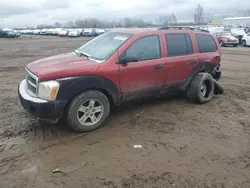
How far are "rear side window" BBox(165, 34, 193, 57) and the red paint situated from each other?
10 centimetres

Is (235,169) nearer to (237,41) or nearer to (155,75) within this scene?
(155,75)

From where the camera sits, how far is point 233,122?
4.95 meters

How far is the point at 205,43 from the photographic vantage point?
6164 mm

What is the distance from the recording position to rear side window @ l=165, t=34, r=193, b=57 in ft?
17.7

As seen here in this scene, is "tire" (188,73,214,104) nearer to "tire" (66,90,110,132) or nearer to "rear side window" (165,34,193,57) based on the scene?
"rear side window" (165,34,193,57)

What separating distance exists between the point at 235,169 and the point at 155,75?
7.94 feet

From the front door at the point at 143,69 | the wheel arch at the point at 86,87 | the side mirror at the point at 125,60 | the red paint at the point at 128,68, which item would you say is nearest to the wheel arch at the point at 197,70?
the red paint at the point at 128,68

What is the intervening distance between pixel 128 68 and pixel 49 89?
60.8 inches

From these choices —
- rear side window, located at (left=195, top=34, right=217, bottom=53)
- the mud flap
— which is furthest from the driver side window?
the mud flap

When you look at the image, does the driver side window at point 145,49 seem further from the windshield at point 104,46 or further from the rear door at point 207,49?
the rear door at point 207,49

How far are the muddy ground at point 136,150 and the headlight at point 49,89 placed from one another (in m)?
0.74

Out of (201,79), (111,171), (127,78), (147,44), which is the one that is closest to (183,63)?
(201,79)

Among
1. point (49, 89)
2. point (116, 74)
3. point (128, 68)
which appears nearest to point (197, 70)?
point (128, 68)

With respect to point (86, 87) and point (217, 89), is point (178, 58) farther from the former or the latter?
point (86, 87)
